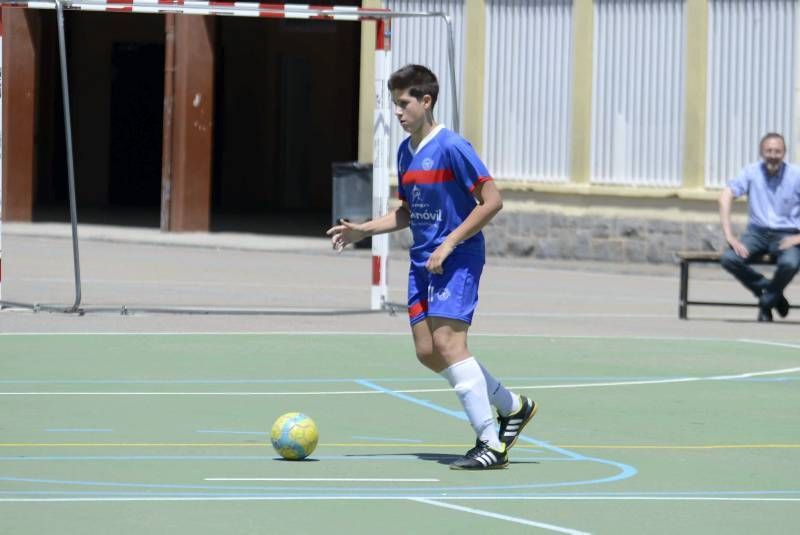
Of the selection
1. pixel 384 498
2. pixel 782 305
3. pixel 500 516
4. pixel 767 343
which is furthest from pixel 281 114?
pixel 500 516

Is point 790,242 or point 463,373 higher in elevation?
point 790,242

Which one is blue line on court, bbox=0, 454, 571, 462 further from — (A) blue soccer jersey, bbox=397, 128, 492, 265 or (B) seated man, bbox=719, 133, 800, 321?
(B) seated man, bbox=719, 133, 800, 321

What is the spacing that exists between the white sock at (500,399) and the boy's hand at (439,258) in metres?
0.73

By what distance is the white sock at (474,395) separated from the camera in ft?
31.8

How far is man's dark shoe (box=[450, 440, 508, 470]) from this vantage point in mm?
9594

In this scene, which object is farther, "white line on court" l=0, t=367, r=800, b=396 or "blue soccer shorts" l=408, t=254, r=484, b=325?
"white line on court" l=0, t=367, r=800, b=396

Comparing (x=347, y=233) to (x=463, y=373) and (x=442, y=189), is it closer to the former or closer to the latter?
(x=442, y=189)

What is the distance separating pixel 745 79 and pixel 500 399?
1576 centimetres

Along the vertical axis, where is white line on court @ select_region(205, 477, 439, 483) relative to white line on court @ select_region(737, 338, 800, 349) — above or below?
below

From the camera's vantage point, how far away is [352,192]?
2692cm

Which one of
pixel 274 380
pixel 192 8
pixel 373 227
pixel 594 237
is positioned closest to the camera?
pixel 373 227

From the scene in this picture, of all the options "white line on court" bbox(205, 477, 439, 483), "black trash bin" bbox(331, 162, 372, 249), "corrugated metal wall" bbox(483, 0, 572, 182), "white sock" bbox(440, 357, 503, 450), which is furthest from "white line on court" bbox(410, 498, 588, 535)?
"black trash bin" bbox(331, 162, 372, 249)

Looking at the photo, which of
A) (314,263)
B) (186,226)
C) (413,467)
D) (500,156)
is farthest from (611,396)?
(186,226)

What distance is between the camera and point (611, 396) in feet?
42.0
